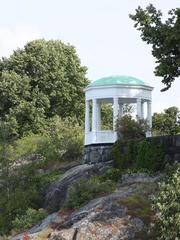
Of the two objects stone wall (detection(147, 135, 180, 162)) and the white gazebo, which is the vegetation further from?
stone wall (detection(147, 135, 180, 162))

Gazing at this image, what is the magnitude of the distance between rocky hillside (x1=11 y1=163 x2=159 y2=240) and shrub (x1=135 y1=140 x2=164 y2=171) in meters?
1.80

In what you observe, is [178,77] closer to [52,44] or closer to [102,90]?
[102,90]

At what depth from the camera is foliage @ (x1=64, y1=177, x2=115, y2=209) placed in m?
26.8

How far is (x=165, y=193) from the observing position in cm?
2041

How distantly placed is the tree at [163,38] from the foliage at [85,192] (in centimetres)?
504

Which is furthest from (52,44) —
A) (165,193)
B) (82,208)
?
(165,193)

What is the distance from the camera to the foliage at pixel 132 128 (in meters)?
33.1

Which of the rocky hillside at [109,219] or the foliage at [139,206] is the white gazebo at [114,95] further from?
the foliage at [139,206]

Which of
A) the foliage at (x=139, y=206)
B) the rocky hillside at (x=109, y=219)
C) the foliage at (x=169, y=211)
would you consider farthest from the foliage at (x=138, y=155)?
the foliage at (x=169, y=211)

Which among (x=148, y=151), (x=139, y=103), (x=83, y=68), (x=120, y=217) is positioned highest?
(x=83, y=68)

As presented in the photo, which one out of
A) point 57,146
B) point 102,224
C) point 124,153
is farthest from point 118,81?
point 102,224

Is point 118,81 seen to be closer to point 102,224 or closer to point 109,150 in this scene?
point 109,150

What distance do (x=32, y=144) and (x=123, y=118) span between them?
452 inches

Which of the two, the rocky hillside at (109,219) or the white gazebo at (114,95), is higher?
the white gazebo at (114,95)
